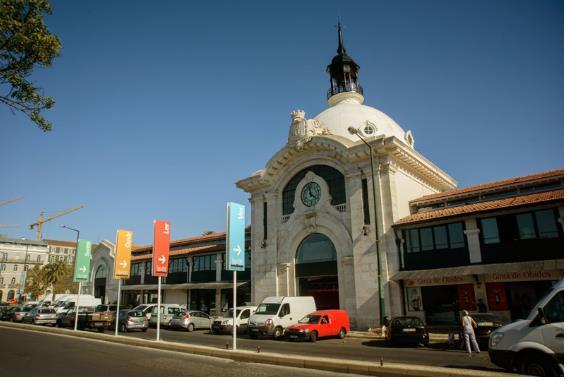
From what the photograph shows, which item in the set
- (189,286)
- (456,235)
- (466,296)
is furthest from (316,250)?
(189,286)

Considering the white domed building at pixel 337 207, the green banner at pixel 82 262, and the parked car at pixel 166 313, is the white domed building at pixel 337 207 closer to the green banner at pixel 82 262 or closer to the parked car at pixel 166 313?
the parked car at pixel 166 313

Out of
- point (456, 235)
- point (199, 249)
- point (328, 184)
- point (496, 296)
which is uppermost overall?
point (328, 184)

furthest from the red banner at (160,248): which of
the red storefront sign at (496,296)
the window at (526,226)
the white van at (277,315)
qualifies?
the window at (526,226)

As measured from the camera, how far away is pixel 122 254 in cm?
2258

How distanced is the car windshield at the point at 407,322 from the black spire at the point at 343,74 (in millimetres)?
26079

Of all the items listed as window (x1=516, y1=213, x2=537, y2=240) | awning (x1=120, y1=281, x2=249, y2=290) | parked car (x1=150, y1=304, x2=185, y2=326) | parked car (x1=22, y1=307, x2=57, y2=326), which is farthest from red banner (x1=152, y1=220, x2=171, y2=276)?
window (x1=516, y1=213, x2=537, y2=240)

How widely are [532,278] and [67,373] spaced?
2103 centimetres

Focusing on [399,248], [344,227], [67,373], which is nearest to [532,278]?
[399,248]

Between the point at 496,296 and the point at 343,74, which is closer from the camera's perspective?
the point at 496,296

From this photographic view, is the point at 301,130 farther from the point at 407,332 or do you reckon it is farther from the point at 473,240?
the point at 407,332

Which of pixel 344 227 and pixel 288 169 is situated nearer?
pixel 344 227

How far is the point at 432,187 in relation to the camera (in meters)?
32.8

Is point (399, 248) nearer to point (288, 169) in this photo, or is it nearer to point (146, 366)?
point (288, 169)

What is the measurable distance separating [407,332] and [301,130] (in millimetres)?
17931
